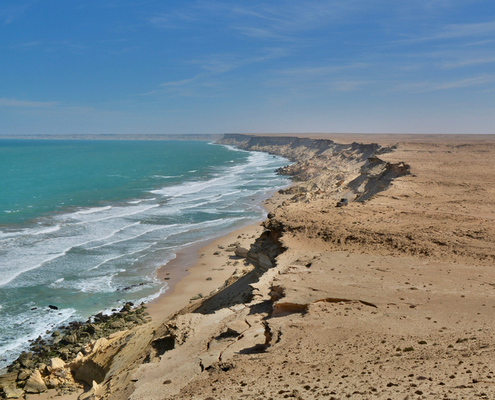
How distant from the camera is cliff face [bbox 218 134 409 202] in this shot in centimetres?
3522

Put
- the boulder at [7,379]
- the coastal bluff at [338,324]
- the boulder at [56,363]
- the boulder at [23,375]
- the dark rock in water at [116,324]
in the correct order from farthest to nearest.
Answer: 1. the dark rock in water at [116,324]
2. the boulder at [56,363]
3. the boulder at [23,375]
4. the boulder at [7,379]
5. the coastal bluff at [338,324]

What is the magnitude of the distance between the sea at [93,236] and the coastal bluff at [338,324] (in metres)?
7.20

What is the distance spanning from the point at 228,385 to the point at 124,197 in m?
50.5

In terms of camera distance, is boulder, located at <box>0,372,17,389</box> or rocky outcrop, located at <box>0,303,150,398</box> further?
boulder, located at <box>0,372,17,389</box>

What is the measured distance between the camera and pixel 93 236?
114 ft

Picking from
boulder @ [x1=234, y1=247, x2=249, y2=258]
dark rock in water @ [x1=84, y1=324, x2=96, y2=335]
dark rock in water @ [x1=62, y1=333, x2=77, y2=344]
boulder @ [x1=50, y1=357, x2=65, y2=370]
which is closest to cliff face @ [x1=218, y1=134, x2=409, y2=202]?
boulder @ [x1=234, y1=247, x2=249, y2=258]

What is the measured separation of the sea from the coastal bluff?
720 centimetres

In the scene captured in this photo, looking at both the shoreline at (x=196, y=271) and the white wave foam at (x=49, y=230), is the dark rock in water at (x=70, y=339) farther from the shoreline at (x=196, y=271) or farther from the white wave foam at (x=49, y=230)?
the white wave foam at (x=49, y=230)

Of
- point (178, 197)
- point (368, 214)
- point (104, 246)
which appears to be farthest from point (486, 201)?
point (178, 197)

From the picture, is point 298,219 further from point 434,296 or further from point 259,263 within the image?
point 434,296

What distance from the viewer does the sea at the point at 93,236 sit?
872 inches

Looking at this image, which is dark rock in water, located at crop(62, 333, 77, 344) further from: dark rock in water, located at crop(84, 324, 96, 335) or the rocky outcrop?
dark rock in water, located at crop(84, 324, 96, 335)

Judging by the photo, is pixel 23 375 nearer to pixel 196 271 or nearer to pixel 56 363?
pixel 56 363

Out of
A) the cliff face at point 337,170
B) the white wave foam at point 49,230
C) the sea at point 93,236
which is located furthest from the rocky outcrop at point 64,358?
the cliff face at point 337,170
